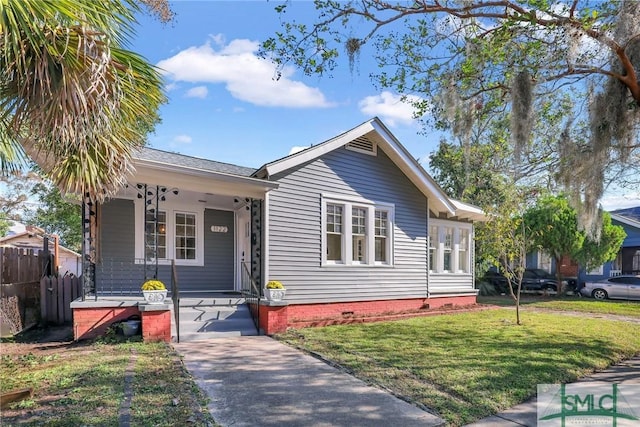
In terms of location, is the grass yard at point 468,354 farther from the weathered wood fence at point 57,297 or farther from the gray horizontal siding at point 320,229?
the weathered wood fence at point 57,297

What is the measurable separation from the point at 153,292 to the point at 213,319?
5.88 ft

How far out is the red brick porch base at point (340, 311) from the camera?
8.78 meters

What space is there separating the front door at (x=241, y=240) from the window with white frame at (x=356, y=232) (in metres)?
2.26

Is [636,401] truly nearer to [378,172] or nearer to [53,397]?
[53,397]

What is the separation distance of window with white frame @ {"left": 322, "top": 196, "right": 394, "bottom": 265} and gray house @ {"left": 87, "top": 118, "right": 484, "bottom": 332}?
0.10 feet

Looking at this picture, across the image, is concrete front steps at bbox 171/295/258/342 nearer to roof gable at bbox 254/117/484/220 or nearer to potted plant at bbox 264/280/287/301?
potted plant at bbox 264/280/287/301

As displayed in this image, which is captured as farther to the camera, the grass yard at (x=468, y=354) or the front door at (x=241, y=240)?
the front door at (x=241, y=240)

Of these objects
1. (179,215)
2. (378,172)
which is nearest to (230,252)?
(179,215)

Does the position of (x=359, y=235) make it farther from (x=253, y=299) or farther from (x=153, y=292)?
(x=153, y=292)

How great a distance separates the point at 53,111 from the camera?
3.92 metres

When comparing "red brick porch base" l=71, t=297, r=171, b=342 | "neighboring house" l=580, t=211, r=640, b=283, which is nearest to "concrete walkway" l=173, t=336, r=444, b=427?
"red brick porch base" l=71, t=297, r=171, b=342

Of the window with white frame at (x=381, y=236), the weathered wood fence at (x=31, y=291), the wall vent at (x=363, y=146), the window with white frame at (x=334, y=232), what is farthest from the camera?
the window with white frame at (x=381, y=236)

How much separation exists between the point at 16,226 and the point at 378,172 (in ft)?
102

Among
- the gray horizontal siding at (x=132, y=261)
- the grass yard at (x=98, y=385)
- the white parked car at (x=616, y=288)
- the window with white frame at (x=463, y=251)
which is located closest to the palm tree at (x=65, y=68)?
the grass yard at (x=98, y=385)
